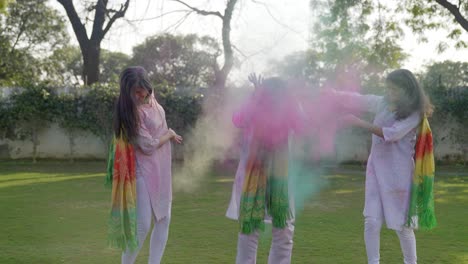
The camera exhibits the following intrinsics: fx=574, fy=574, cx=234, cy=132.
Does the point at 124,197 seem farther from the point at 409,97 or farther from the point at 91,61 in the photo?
the point at 91,61

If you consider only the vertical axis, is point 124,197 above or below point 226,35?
below

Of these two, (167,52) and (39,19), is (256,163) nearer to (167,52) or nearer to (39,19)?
(39,19)

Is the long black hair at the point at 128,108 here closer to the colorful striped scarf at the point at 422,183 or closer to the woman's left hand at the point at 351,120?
the woman's left hand at the point at 351,120

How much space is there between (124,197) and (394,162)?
81.1 inches

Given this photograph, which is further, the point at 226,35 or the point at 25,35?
the point at 25,35

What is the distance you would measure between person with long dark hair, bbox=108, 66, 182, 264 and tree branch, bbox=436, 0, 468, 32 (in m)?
13.4

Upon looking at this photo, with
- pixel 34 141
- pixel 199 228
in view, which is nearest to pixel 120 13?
pixel 34 141

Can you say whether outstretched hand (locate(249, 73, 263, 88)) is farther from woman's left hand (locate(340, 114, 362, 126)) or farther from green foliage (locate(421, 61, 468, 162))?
green foliage (locate(421, 61, 468, 162))

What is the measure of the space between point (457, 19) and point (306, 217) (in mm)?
10247

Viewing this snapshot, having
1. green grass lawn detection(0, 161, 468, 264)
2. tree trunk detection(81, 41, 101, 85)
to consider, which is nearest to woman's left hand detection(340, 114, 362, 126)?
green grass lawn detection(0, 161, 468, 264)

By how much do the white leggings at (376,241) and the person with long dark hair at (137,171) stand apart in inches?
60.1

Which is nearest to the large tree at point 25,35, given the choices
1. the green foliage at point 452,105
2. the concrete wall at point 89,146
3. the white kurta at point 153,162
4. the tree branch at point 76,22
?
the tree branch at point 76,22

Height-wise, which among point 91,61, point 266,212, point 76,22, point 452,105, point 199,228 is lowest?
point 199,228

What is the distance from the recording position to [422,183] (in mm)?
4457
